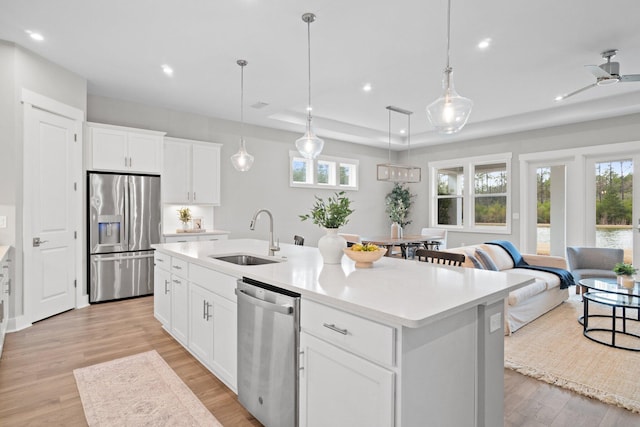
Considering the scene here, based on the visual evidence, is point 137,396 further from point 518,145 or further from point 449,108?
point 518,145

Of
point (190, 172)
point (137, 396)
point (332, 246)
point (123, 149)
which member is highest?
point (123, 149)

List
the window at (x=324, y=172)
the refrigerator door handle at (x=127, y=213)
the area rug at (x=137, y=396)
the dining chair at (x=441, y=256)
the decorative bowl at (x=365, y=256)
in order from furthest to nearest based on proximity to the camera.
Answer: the window at (x=324, y=172) < the refrigerator door handle at (x=127, y=213) < the dining chair at (x=441, y=256) < the decorative bowl at (x=365, y=256) < the area rug at (x=137, y=396)

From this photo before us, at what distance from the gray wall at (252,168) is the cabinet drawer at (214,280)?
Result: 11.2ft

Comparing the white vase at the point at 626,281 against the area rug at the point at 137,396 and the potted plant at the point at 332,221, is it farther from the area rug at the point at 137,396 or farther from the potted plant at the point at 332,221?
the area rug at the point at 137,396

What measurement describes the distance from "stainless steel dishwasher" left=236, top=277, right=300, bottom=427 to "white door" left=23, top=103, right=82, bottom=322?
121 inches

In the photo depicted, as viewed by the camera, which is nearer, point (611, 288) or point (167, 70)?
point (611, 288)

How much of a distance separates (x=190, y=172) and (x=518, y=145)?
20.7 ft

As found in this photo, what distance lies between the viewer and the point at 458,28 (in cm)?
317

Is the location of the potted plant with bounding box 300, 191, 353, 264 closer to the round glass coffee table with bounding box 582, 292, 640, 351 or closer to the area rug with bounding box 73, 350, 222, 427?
the area rug with bounding box 73, 350, 222, 427

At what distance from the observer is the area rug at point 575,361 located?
8.00 ft

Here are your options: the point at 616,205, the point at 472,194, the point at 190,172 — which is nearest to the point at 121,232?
the point at 190,172

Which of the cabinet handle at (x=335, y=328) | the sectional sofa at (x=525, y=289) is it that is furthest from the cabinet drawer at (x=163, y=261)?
the sectional sofa at (x=525, y=289)

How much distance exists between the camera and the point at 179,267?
309 centimetres

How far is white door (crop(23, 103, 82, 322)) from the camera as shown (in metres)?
3.71
